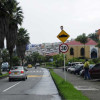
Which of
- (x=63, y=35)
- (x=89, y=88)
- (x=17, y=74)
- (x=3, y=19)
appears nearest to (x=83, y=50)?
(x=3, y=19)

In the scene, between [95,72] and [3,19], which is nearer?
[95,72]

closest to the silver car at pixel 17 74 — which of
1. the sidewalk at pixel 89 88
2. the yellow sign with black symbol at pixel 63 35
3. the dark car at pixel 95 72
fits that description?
the dark car at pixel 95 72

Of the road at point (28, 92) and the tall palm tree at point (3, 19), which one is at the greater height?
the tall palm tree at point (3, 19)

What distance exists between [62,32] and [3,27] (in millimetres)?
15669

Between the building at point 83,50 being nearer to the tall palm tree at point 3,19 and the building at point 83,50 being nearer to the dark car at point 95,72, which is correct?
the tall palm tree at point 3,19

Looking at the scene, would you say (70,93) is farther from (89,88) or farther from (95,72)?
(95,72)

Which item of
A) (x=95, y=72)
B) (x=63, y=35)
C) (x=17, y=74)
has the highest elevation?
(x=63, y=35)

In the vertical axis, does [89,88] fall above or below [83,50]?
below

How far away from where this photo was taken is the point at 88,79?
23156mm

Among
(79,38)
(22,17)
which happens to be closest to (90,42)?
(79,38)

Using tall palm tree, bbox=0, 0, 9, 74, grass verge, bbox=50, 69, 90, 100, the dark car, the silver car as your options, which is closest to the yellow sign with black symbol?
grass verge, bbox=50, 69, 90, 100

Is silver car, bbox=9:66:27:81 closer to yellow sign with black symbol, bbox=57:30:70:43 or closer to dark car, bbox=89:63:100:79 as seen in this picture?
dark car, bbox=89:63:100:79

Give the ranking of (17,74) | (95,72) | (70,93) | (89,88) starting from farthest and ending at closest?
(17,74)
(95,72)
(89,88)
(70,93)

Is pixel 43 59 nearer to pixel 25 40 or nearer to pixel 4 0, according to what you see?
pixel 25 40
